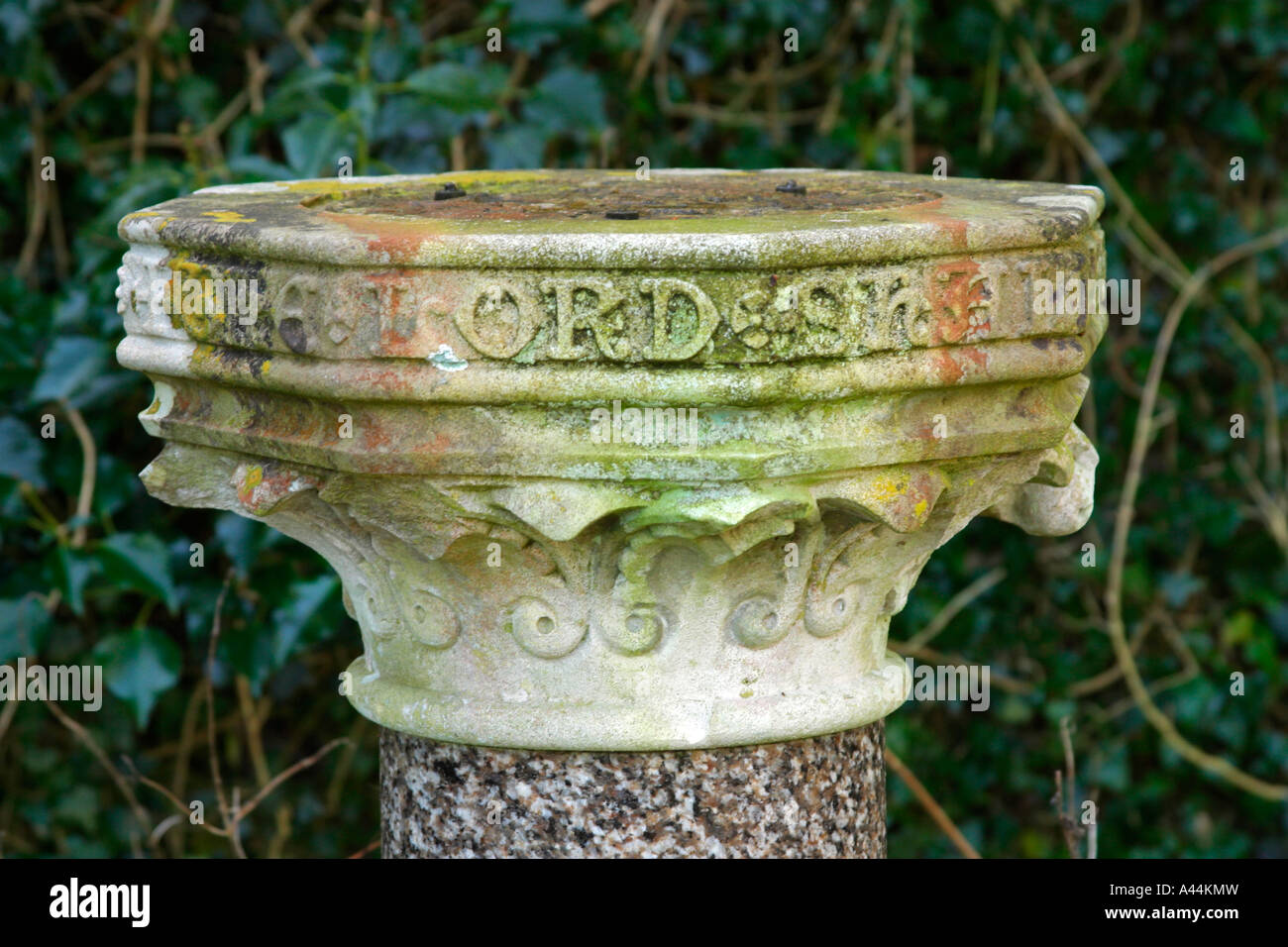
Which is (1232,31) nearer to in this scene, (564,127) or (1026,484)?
(564,127)

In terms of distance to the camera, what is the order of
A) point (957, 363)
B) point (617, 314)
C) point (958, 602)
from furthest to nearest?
point (958, 602) < point (957, 363) < point (617, 314)

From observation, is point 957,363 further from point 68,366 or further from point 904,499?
point 68,366

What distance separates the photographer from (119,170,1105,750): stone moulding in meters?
1.61

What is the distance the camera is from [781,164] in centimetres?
380

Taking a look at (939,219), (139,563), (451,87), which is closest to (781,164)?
(451,87)

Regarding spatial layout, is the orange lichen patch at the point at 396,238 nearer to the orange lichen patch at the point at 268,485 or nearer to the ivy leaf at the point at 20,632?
the orange lichen patch at the point at 268,485

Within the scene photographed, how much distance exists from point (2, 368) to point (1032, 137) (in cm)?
255

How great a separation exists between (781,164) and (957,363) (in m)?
2.19

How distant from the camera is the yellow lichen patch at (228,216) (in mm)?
1796

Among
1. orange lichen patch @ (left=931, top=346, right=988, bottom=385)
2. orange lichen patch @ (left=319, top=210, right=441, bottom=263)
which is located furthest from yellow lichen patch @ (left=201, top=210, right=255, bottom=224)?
orange lichen patch @ (left=931, top=346, right=988, bottom=385)

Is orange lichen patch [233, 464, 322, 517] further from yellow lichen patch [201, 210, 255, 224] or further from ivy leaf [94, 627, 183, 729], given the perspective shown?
ivy leaf [94, 627, 183, 729]

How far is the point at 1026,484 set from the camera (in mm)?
2137

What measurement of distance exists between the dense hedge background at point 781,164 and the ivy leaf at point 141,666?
22 cm

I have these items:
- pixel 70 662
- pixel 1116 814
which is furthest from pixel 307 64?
pixel 1116 814
